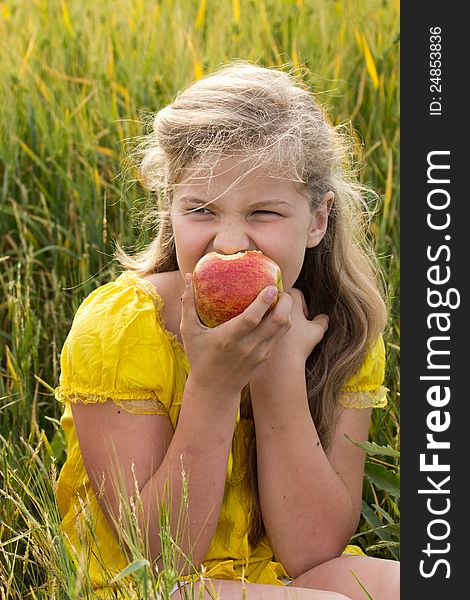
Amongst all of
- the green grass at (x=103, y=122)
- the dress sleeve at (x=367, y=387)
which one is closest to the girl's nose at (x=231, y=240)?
the dress sleeve at (x=367, y=387)

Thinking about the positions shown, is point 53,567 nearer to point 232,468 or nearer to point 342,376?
point 232,468

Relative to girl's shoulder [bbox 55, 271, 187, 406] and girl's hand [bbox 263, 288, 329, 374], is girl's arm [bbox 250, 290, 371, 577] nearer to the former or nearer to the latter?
girl's hand [bbox 263, 288, 329, 374]

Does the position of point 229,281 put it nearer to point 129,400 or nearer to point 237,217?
point 237,217

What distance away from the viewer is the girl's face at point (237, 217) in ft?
5.34

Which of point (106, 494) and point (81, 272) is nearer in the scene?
point (106, 494)

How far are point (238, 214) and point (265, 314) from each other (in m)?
0.17

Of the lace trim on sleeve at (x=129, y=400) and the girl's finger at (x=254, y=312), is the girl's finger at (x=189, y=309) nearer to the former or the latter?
the girl's finger at (x=254, y=312)

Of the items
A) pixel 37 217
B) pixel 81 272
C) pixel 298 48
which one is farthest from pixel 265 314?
pixel 298 48

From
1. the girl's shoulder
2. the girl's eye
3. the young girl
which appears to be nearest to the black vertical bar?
the young girl

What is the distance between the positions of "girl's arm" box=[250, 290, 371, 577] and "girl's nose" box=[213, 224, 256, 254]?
0.83ft

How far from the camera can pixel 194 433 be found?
1612 mm

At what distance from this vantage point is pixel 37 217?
2.61 metres

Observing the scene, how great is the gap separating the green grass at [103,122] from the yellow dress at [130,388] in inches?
8.6

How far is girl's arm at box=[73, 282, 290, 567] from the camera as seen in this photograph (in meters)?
1.58
